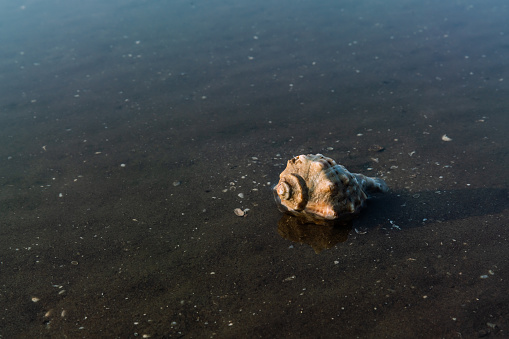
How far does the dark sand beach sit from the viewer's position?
4.15m

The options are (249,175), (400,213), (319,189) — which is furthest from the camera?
(249,175)

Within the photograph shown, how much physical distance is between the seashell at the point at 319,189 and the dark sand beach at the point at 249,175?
0.65ft

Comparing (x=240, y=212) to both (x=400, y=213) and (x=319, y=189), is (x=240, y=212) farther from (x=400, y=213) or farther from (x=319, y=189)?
(x=400, y=213)

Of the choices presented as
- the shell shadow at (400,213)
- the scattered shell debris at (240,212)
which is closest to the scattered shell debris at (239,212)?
the scattered shell debris at (240,212)

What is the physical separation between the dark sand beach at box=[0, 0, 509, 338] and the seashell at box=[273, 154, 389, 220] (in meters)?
0.20

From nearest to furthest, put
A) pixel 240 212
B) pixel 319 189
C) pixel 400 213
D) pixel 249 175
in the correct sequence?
pixel 319 189 → pixel 400 213 → pixel 240 212 → pixel 249 175

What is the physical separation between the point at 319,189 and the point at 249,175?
4.19 ft

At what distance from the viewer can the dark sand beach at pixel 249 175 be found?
4.15 m

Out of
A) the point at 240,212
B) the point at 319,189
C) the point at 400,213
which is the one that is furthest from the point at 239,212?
the point at 400,213

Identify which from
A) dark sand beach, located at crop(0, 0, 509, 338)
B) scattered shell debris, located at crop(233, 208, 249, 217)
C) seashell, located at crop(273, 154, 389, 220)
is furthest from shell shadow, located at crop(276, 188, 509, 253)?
scattered shell debris, located at crop(233, 208, 249, 217)

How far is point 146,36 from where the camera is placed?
10.6 m

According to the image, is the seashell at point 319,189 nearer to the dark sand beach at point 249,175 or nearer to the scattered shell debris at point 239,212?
the dark sand beach at point 249,175

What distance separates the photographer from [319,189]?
487 cm

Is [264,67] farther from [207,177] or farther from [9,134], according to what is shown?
[9,134]
